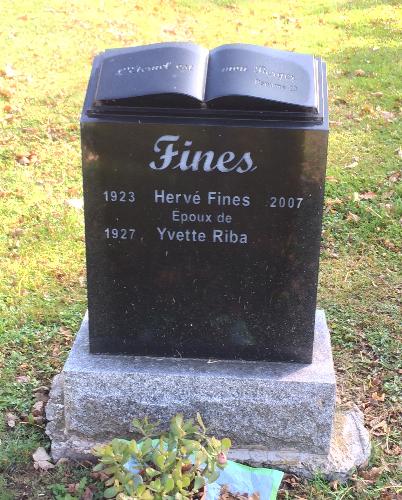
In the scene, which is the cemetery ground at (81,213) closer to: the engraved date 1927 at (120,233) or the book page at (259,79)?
the engraved date 1927 at (120,233)

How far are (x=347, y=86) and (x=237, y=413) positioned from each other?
17.2ft

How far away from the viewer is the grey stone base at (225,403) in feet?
9.39

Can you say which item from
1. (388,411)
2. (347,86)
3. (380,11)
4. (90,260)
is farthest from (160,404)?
(380,11)

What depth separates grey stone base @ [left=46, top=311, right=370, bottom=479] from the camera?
286 cm

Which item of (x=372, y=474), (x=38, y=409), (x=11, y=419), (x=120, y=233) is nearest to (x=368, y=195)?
(x=372, y=474)

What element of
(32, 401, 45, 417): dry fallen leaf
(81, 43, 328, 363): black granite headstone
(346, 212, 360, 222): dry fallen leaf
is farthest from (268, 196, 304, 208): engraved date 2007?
(346, 212, 360, 222): dry fallen leaf

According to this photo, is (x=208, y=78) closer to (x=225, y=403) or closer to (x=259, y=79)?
(x=259, y=79)

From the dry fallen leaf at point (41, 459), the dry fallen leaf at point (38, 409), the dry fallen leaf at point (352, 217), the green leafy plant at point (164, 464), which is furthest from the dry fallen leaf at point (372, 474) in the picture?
the dry fallen leaf at point (352, 217)

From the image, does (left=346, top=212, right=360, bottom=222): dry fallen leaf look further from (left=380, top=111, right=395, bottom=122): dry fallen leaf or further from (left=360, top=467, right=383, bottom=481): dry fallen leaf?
(left=360, top=467, right=383, bottom=481): dry fallen leaf

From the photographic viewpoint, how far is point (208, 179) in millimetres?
2711

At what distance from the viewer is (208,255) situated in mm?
2844

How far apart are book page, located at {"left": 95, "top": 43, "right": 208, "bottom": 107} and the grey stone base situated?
3.50ft

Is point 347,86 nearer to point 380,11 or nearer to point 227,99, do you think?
point 380,11

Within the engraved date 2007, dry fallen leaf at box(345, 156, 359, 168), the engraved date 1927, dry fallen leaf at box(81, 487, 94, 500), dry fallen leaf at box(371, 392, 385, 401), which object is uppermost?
the engraved date 2007
